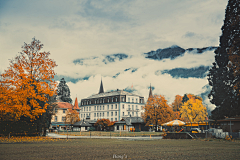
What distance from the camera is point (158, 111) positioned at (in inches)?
2437

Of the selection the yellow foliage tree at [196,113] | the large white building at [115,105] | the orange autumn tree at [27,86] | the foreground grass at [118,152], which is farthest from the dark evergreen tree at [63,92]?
the foreground grass at [118,152]

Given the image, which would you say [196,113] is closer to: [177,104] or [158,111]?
[177,104]

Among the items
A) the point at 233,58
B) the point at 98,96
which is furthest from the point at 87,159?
the point at 98,96

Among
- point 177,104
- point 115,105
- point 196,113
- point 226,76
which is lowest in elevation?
point 196,113

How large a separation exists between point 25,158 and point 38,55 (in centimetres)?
2048

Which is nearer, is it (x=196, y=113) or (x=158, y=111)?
(x=158, y=111)

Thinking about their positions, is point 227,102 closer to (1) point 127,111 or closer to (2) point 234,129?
(2) point 234,129

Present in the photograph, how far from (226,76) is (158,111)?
30548 millimetres

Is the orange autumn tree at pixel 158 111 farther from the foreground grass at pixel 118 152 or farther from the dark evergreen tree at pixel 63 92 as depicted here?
the dark evergreen tree at pixel 63 92

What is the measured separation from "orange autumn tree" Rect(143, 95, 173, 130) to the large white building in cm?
4349

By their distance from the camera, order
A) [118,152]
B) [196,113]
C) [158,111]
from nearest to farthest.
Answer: [118,152] → [158,111] → [196,113]

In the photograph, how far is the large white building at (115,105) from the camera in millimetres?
108762

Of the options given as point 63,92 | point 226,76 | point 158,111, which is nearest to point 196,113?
point 158,111

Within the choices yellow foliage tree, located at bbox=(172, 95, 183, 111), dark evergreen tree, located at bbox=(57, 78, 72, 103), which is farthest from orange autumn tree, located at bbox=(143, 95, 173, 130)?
dark evergreen tree, located at bbox=(57, 78, 72, 103)
